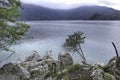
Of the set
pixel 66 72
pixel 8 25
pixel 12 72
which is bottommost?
pixel 12 72

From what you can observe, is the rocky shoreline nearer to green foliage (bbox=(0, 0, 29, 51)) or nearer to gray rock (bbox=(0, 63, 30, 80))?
gray rock (bbox=(0, 63, 30, 80))

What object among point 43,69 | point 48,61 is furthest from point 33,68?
point 48,61

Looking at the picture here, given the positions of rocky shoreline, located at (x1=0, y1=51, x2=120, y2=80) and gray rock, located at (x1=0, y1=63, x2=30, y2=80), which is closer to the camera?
rocky shoreline, located at (x1=0, y1=51, x2=120, y2=80)

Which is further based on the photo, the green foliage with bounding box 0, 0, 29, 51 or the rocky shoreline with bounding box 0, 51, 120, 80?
the green foliage with bounding box 0, 0, 29, 51

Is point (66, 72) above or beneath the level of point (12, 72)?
above

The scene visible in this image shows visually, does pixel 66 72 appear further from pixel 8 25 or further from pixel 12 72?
pixel 8 25

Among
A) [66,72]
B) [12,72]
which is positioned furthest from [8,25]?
[66,72]

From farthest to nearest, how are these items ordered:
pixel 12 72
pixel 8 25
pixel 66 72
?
pixel 8 25
pixel 12 72
pixel 66 72

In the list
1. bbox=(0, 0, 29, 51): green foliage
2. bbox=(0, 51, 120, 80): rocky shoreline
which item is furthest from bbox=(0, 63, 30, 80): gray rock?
bbox=(0, 0, 29, 51): green foliage

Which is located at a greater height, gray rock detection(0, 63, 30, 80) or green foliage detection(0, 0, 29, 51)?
green foliage detection(0, 0, 29, 51)

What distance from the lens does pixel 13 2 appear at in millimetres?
17656

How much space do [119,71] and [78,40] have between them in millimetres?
52136

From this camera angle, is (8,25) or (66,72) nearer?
(66,72)

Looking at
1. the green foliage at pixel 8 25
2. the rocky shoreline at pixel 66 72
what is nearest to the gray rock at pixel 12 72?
the rocky shoreline at pixel 66 72
